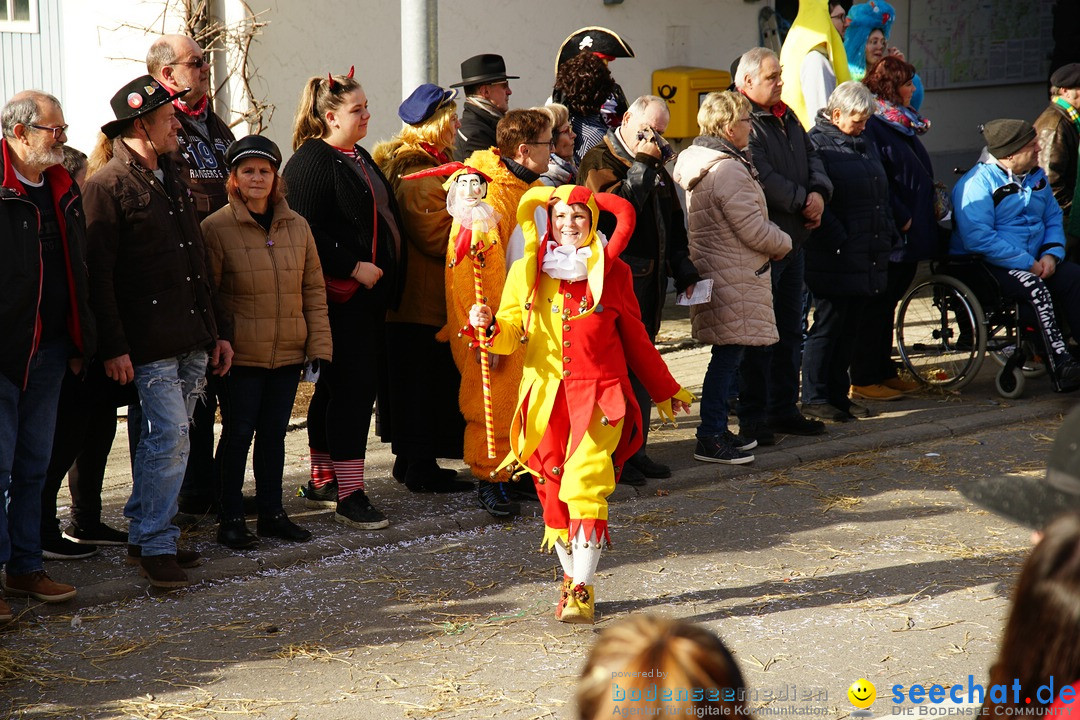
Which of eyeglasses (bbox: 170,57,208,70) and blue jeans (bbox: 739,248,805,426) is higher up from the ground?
eyeglasses (bbox: 170,57,208,70)

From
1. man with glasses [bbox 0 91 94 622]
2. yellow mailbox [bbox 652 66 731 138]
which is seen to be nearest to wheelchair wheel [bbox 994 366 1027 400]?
yellow mailbox [bbox 652 66 731 138]

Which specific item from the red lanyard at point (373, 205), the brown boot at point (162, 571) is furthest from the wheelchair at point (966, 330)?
the brown boot at point (162, 571)

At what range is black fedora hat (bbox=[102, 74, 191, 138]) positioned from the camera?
558cm

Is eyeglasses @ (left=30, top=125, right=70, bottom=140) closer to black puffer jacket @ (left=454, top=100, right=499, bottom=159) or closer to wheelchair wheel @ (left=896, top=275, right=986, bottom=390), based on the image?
black puffer jacket @ (left=454, top=100, right=499, bottom=159)

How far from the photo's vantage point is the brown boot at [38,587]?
5465mm

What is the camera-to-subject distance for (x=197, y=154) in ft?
21.4

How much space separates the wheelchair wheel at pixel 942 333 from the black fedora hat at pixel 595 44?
279 centimetres

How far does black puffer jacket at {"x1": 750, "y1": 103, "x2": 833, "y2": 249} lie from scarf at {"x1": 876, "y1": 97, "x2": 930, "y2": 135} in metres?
1.12

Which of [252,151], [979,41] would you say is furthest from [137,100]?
[979,41]

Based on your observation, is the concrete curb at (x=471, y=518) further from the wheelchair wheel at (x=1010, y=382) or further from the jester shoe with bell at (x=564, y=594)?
the jester shoe with bell at (x=564, y=594)

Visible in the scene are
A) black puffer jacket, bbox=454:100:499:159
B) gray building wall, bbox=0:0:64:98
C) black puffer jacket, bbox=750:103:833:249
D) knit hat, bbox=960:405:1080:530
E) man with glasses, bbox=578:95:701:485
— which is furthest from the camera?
gray building wall, bbox=0:0:64:98

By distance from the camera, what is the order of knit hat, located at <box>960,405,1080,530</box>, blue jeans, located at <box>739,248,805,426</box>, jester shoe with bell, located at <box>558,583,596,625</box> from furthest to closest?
blue jeans, located at <box>739,248,805,426</box>, jester shoe with bell, located at <box>558,583,596,625</box>, knit hat, located at <box>960,405,1080,530</box>

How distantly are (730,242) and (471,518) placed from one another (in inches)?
88.1

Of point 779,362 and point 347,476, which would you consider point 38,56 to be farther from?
point 779,362
